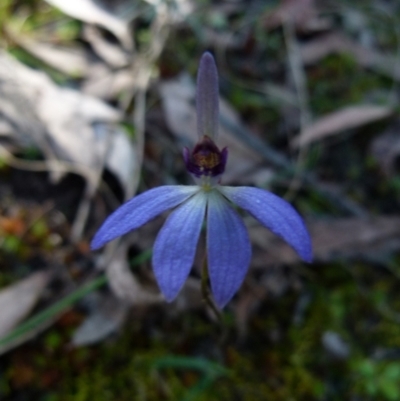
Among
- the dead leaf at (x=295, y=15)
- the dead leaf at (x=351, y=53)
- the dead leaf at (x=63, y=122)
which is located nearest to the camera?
the dead leaf at (x=63, y=122)

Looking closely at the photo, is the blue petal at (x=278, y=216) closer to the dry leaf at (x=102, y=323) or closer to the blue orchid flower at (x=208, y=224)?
the blue orchid flower at (x=208, y=224)

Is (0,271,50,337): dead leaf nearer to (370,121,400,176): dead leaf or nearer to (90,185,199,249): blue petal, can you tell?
(90,185,199,249): blue petal

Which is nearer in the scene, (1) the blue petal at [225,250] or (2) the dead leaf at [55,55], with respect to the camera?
(1) the blue petal at [225,250]

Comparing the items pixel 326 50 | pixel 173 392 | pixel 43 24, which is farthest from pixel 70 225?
pixel 326 50

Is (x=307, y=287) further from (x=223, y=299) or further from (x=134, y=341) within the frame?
(x=223, y=299)

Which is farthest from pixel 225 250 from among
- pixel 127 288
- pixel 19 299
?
pixel 19 299

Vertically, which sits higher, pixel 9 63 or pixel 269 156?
pixel 9 63

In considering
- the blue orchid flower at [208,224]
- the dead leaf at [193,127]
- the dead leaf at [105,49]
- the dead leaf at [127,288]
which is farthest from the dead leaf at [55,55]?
the blue orchid flower at [208,224]
